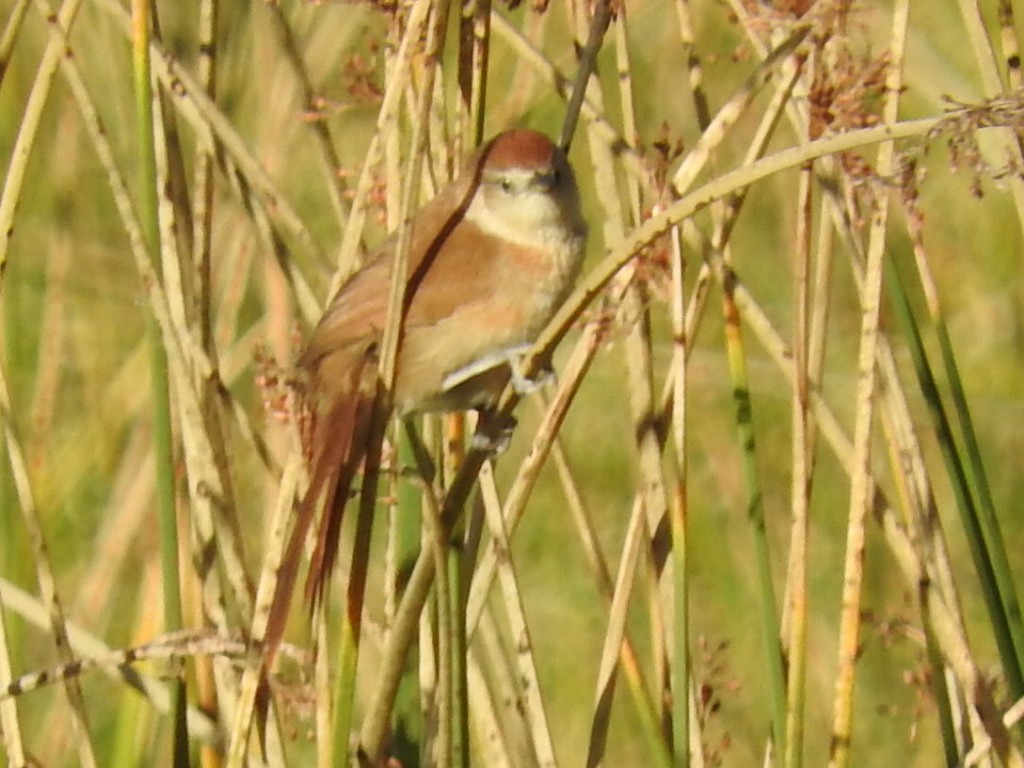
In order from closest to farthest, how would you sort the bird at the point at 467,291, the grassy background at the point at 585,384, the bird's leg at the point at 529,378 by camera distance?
1. the bird's leg at the point at 529,378
2. the bird at the point at 467,291
3. the grassy background at the point at 585,384

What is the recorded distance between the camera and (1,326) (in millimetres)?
1682

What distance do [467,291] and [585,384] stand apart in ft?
3.74

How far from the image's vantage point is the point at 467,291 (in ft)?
4.64

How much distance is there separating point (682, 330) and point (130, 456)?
1.23 meters

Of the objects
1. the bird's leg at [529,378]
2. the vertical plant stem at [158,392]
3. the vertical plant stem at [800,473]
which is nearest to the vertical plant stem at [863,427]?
the vertical plant stem at [800,473]

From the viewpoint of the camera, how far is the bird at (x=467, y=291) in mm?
1314

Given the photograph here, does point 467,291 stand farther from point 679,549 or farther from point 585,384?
point 585,384

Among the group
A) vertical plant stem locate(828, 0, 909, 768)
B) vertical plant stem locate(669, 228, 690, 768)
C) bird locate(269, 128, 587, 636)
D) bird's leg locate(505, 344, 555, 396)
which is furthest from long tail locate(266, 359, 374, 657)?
vertical plant stem locate(828, 0, 909, 768)

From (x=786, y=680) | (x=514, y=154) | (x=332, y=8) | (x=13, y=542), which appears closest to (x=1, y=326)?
(x=13, y=542)

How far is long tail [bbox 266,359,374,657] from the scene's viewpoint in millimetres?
1000

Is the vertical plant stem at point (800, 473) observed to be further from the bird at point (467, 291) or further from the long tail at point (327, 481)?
the long tail at point (327, 481)

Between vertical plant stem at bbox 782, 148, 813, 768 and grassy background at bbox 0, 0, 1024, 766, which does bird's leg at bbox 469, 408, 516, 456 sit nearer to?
vertical plant stem at bbox 782, 148, 813, 768

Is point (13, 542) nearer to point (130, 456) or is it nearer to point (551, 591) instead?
point (130, 456)

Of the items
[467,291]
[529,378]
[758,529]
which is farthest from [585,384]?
[529,378]
